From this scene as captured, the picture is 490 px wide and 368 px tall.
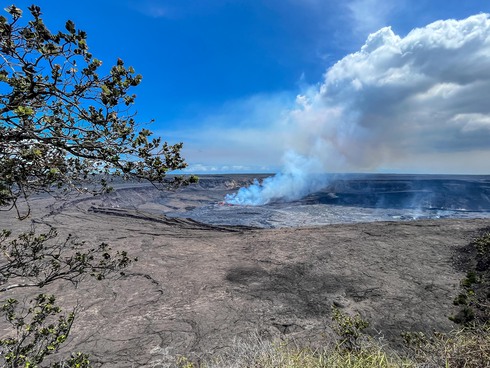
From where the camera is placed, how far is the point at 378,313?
762cm

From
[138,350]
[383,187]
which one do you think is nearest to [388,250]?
[138,350]

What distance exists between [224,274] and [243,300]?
2265 millimetres

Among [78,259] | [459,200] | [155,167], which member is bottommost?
[459,200]

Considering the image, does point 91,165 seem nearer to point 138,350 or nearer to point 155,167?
point 155,167

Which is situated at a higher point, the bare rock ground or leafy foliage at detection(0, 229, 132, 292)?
leafy foliage at detection(0, 229, 132, 292)

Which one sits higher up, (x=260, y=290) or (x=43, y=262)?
(x=43, y=262)

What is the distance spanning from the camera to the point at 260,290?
30.1 ft

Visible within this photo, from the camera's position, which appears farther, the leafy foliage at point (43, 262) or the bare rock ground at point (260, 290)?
the bare rock ground at point (260, 290)

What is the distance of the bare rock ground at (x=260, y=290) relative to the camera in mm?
6672

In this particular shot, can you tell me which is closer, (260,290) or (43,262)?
(43,262)

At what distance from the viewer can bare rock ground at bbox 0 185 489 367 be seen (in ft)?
21.9

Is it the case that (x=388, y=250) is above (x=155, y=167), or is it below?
below

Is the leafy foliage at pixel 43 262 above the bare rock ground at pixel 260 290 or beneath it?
above

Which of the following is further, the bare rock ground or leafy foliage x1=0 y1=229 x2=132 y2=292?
the bare rock ground
